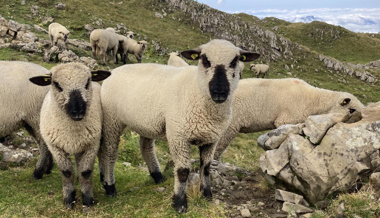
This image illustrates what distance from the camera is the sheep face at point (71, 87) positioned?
5234 mm

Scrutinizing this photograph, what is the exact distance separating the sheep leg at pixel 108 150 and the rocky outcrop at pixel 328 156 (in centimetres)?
340

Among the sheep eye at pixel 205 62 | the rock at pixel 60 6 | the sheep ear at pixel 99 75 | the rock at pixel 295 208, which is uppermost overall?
the rock at pixel 60 6

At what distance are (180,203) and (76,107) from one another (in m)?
2.57

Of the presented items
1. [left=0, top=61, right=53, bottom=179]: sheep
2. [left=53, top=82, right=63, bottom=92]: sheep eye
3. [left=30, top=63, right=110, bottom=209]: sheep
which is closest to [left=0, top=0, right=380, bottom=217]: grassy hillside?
[left=30, top=63, right=110, bottom=209]: sheep

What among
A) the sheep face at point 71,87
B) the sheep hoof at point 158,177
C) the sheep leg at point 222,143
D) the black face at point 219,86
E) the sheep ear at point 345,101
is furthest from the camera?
the sheep leg at point 222,143

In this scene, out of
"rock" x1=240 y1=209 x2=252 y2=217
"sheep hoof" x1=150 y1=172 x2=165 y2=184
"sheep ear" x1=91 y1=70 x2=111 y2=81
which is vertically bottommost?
"sheep hoof" x1=150 y1=172 x2=165 y2=184

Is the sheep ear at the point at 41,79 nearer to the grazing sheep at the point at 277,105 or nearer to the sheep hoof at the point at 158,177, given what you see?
the sheep hoof at the point at 158,177

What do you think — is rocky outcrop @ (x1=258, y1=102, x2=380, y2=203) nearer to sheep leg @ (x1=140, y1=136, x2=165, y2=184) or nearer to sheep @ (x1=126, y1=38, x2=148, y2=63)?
sheep leg @ (x1=140, y1=136, x2=165, y2=184)

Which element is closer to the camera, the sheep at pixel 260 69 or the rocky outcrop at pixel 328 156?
the rocky outcrop at pixel 328 156

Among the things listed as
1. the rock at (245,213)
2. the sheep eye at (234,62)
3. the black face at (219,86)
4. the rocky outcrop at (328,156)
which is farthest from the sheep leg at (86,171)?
the rocky outcrop at (328,156)

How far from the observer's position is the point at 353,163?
5172 mm

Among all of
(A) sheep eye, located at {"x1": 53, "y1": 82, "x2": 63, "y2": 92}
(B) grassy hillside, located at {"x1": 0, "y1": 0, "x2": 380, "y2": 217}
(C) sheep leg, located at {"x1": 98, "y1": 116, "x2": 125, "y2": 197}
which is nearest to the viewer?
(A) sheep eye, located at {"x1": 53, "y1": 82, "x2": 63, "y2": 92}

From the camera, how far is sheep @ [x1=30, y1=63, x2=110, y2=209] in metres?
5.38

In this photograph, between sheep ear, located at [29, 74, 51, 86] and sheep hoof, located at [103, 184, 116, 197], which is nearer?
sheep ear, located at [29, 74, 51, 86]
